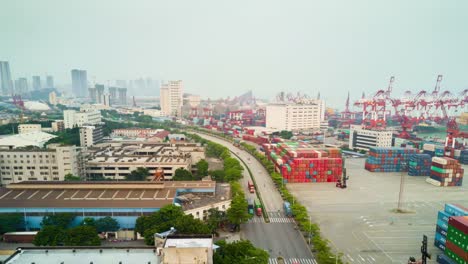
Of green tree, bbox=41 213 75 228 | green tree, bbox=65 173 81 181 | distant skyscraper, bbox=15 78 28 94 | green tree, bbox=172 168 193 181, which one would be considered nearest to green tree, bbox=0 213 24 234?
green tree, bbox=41 213 75 228

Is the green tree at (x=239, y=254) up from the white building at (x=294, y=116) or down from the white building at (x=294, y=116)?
down

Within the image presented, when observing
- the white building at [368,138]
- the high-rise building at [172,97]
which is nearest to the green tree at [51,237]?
the white building at [368,138]

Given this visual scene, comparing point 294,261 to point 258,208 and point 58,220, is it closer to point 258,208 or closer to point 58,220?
point 258,208

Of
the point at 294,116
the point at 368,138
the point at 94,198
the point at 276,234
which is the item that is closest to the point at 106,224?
the point at 94,198

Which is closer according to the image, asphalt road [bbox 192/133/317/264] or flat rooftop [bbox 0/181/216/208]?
asphalt road [bbox 192/133/317/264]

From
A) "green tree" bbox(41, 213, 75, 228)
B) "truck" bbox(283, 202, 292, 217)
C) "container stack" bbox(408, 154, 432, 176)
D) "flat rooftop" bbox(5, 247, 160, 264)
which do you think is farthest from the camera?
"container stack" bbox(408, 154, 432, 176)

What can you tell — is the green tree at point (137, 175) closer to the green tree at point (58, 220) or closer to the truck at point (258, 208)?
the green tree at point (58, 220)

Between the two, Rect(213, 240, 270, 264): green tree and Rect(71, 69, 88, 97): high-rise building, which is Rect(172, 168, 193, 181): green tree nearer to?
Rect(213, 240, 270, 264): green tree

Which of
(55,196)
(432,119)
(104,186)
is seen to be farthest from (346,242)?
(432,119)
